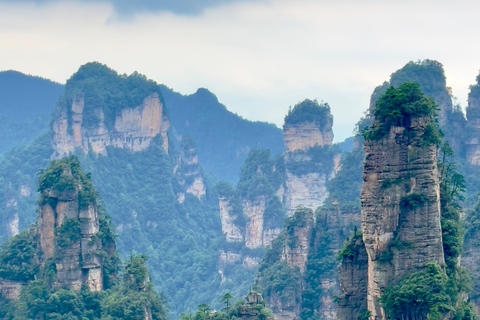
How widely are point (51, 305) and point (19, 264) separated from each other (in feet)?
17.0

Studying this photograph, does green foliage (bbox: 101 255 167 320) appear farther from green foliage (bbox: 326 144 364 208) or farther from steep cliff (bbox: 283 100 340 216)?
steep cliff (bbox: 283 100 340 216)

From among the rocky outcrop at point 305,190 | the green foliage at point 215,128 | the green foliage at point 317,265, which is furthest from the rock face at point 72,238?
the green foliage at point 215,128

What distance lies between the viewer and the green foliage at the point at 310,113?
452 ft

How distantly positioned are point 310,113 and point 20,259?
204ft

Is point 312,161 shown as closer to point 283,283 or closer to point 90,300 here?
point 283,283

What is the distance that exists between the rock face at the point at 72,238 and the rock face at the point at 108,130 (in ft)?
208

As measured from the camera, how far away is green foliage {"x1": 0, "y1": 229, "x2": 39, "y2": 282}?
78688 millimetres

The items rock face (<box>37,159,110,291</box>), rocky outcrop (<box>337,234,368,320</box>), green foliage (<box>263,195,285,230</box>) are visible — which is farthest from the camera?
green foliage (<box>263,195,285,230</box>)

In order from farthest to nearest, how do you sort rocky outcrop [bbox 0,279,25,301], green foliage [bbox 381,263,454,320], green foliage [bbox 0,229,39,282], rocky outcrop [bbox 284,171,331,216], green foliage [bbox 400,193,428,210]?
1. rocky outcrop [bbox 284,171,331,216]
2. green foliage [bbox 0,229,39,282]
3. rocky outcrop [bbox 0,279,25,301]
4. green foliage [bbox 400,193,428,210]
5. green foliage [bbox 381,263,454,320]

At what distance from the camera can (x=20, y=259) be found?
79.6m

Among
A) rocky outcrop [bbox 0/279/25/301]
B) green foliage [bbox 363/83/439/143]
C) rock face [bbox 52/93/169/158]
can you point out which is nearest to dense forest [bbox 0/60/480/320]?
green foliage [bbox 363/83/439/143]

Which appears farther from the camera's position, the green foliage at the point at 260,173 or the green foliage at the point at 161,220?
the green foliage at the point at 161,220

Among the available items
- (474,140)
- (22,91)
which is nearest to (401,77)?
(474,140)

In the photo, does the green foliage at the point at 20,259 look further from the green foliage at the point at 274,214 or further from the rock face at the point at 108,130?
the rock face at the point at 108,130
